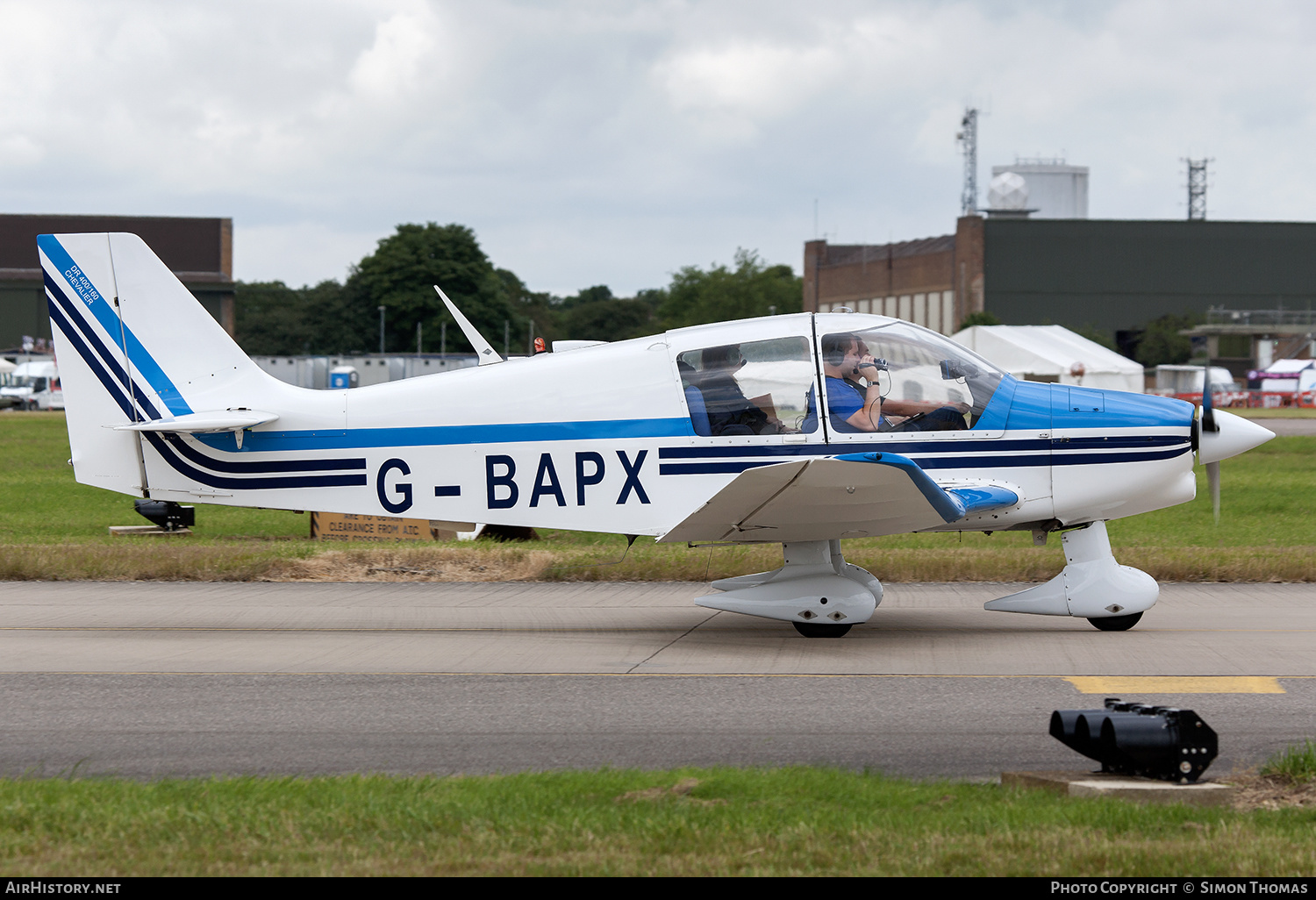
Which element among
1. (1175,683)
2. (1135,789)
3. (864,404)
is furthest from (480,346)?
(1135,789)

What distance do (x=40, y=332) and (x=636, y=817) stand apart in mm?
118615

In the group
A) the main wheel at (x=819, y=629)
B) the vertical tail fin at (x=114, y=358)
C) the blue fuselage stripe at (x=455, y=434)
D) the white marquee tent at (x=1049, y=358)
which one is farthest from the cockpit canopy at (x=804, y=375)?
the white marquee tent at (x=1049, y=358)

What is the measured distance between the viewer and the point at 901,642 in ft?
31.8

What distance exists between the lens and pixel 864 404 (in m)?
9.70

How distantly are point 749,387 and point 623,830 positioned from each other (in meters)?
5.23

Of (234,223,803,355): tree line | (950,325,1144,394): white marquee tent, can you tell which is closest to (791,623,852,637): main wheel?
(950,325,1144,394): white marquee tent

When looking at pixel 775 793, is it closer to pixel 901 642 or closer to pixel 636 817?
pixel 636 817

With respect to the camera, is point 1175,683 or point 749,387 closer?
point 1175,683

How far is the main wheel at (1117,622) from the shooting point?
32.5ft

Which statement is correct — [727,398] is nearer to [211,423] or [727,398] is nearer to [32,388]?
[211,423]

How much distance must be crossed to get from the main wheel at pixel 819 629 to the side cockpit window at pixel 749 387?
1.50 metres

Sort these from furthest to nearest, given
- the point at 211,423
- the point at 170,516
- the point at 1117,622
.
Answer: the point at 170,516
the point at 211,423
the point at 1117,622

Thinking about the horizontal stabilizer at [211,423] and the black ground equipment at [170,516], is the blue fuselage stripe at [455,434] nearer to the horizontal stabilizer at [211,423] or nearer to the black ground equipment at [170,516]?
the horizontal stabilizer at [211,423]

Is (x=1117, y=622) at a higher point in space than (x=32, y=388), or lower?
lower
